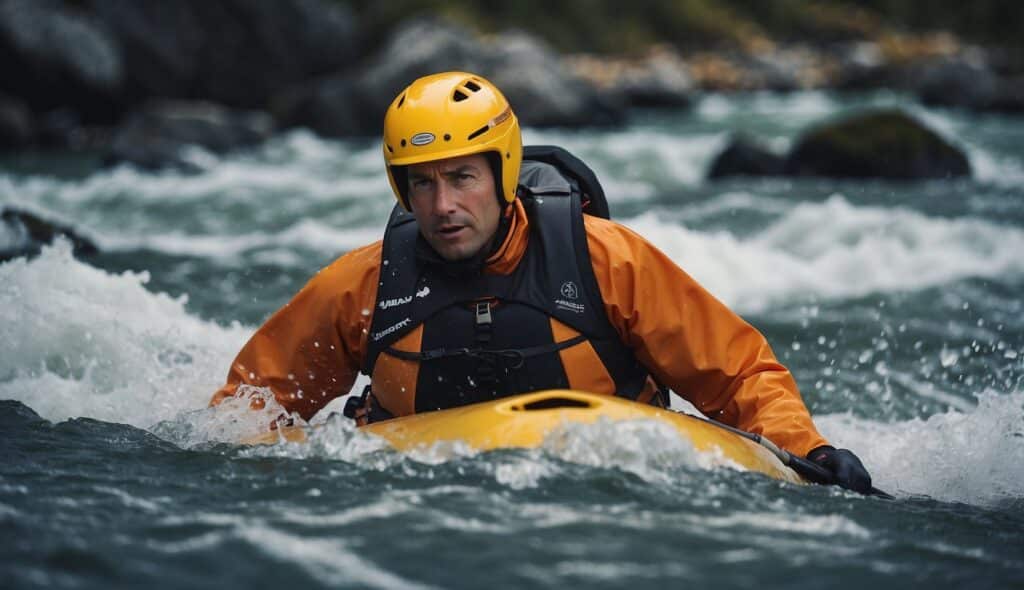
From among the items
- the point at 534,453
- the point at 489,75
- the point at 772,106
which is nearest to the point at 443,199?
the point at 534,453

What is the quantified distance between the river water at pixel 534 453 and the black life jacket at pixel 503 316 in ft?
1.17

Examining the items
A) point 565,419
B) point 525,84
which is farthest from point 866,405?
point 525,84

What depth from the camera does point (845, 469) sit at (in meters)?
3.74

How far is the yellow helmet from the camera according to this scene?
3.75 meters

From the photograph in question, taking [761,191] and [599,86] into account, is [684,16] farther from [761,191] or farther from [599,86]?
[761,191]

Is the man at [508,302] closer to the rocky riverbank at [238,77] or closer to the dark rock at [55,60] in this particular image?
the rocky riverbank at [238,77]

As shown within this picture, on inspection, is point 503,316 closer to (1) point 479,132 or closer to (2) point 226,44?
(1) point 479,132

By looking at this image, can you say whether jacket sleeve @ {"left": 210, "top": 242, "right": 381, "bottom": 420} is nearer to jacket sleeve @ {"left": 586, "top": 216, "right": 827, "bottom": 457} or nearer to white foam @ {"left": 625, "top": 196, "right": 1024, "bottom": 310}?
jacket sleeve @ {"left": 586, "top": 216, "right": 827, "bottom": 457}

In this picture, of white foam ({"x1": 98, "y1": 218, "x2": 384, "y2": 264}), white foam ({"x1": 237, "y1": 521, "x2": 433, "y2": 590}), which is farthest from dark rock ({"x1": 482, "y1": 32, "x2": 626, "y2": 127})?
white foam ({"x1": 237, "y1": 521, "x2": 433, "y2": 590})

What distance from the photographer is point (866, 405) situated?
249 inches

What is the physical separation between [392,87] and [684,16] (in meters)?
31.2

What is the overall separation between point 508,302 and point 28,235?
6.03 m

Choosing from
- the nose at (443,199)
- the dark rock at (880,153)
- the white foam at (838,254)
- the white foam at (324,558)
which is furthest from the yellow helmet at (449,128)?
the dark rock at (880,153)

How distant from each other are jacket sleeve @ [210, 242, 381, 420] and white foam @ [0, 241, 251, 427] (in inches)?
39.3
